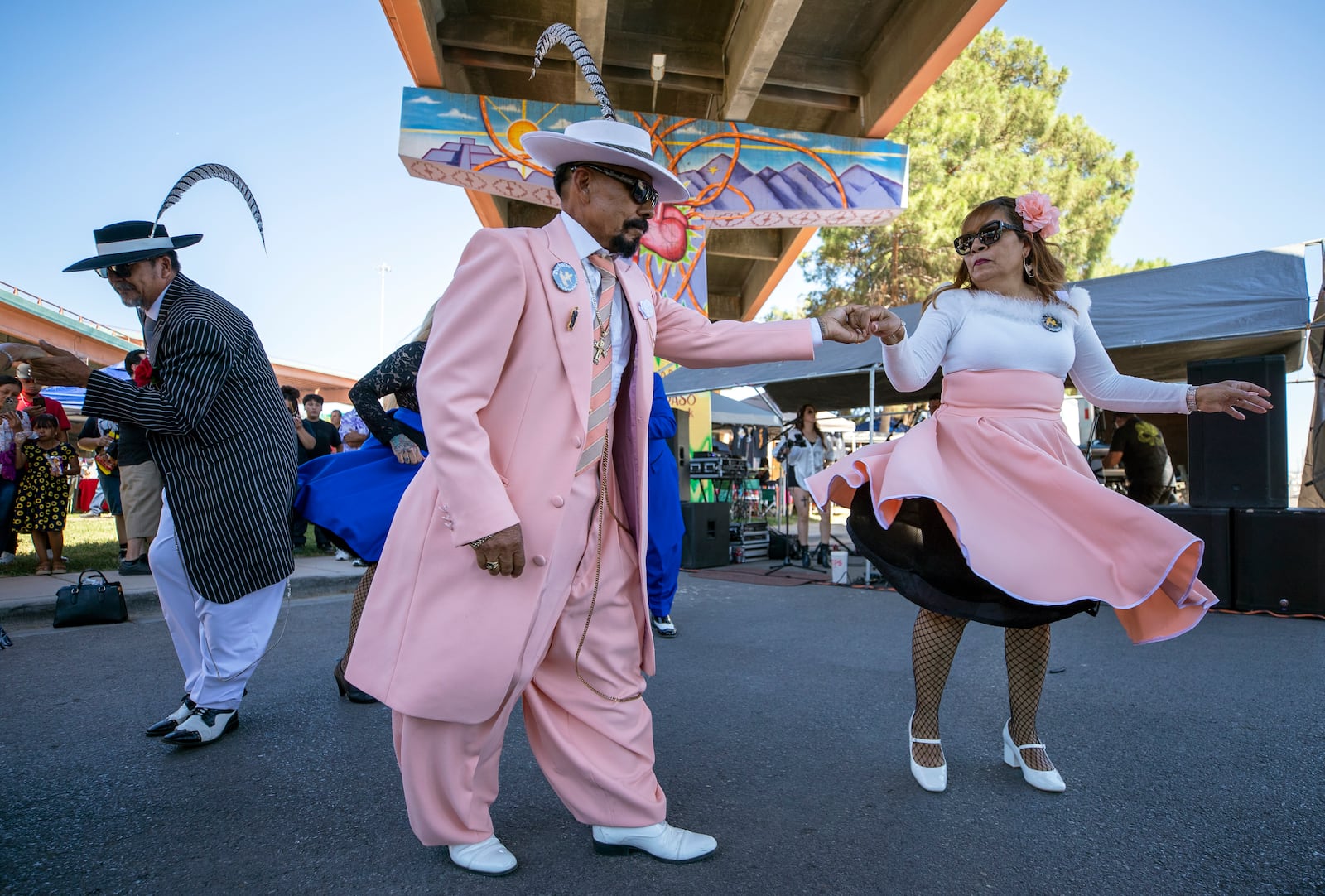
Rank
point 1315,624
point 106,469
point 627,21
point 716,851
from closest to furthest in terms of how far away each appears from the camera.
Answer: point 716,851 < point 1315,624 < point 106,469 < point 627,21

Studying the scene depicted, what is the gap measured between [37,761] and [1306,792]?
4.42 meters

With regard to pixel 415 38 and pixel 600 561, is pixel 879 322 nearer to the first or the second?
pixel 600 561

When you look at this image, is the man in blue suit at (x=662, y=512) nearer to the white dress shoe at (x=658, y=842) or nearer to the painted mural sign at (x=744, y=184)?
the white dress shoe at (x=658, y=842)

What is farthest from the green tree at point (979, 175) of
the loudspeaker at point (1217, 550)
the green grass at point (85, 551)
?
the green grass at point (85, 551)

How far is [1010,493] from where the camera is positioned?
8.45 ft

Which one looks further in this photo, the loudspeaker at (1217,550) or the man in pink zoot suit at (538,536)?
the loudspeaker at (1217,550)

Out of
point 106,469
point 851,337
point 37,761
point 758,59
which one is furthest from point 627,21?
point 37,761

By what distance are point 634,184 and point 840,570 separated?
6.87 metres

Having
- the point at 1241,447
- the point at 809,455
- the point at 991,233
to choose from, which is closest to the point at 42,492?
the point at 809,455

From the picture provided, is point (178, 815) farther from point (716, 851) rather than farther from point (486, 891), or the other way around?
point (716, 851)

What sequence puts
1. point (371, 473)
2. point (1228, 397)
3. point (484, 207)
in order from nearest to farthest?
point (1228, 397) < point (371, 473) < point (484, 207)

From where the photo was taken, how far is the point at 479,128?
944cm

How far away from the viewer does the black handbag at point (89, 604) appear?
5.36 metres

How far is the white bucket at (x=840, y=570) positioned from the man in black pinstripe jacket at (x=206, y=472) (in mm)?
6203
